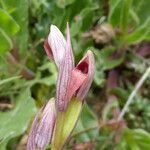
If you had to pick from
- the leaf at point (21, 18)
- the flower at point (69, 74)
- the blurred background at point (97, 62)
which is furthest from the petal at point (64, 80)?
the leaf at point (21, 18)

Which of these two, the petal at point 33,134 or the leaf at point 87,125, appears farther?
the leaf at point 87,125

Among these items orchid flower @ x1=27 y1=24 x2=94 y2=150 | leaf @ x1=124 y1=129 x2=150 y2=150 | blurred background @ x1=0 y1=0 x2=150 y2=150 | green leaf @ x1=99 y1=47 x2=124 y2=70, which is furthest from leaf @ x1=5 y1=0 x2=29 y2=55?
orchid flower @ x1=27 y1=24 x2=94 y2=150

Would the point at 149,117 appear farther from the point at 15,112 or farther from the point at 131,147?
the point at 15,112

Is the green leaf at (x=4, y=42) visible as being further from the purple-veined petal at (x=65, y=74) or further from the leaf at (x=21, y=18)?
the purple-veined petal at (x=65, y=74)

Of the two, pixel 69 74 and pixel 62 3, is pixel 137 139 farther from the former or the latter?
pixel 69 74

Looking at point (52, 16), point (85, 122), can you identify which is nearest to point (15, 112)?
point (85, 122)

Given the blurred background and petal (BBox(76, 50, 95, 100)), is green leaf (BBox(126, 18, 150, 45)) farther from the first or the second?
petal (BBox(76, 50, 95, 100))
